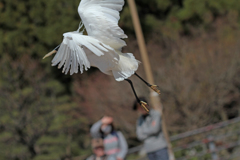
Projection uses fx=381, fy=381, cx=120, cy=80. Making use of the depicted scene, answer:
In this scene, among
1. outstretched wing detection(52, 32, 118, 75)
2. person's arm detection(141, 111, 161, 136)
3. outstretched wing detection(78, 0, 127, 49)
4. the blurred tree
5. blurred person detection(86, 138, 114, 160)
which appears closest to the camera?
outstretched wing detection(52, 32, 118, 75)

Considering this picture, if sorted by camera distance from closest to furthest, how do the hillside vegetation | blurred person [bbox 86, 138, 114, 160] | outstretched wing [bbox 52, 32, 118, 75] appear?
1. outstretched wing [bbox 52, 32, 118, 75]
2. blurred person [bbox 86, 138, 114, 160]
3. the hillside vegetation

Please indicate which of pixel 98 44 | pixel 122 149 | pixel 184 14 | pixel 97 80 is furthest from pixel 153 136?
pixel 184 14

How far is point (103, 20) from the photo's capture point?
3145mm

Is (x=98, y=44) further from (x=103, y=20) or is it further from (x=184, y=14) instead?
(x=184, y=14)

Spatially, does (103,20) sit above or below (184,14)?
above

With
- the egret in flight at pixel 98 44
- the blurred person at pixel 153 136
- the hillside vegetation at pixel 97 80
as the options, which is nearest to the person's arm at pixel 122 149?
the blurred person at pixel 153 136

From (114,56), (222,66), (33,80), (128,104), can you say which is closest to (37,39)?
(33,80)

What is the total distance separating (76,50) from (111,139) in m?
1.59

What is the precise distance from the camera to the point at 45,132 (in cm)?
948

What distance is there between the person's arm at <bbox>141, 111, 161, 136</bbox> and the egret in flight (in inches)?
52.7

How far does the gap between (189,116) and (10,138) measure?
13.8 ft

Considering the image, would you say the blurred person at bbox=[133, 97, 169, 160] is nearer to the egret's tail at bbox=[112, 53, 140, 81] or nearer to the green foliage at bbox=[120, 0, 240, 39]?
the egret's tail at bbox=[112, 53, 140, 81]

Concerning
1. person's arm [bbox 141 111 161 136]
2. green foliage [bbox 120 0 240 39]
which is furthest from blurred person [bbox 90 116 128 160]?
green foliage [bbox 120 0 240 39]

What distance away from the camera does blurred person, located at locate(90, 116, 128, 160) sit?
423 cm
